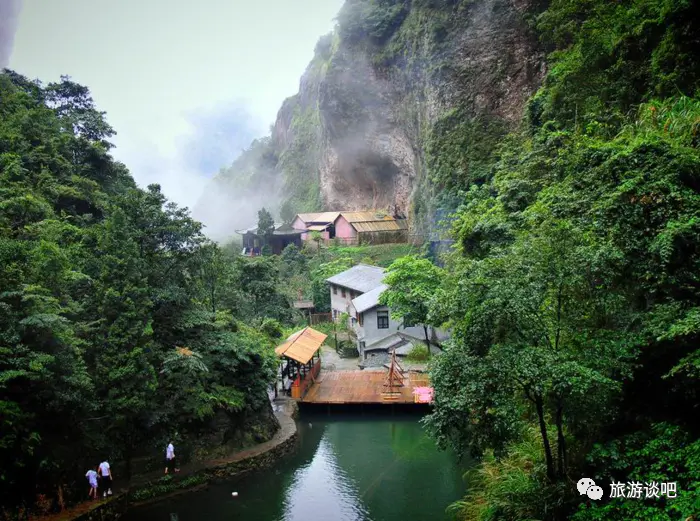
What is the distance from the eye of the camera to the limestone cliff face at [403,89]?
1394 inches

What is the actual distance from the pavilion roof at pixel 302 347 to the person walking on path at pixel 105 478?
10173 millimetres

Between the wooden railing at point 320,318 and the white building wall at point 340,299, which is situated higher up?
the white building wall at point 340,299

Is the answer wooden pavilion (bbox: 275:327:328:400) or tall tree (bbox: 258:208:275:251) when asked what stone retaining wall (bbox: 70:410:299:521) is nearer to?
wooden pavilion (bbox: 275:327:328:400)

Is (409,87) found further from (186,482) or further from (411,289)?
(186,482)

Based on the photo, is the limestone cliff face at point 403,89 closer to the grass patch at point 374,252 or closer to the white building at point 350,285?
the grass patch at point 374,252

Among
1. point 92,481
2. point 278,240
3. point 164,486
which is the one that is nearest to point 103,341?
point 92,481

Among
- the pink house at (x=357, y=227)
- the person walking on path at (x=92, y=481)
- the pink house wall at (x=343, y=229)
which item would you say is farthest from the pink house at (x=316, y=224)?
the person walking on path at (x=92, y=481)

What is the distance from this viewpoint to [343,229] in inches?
2217

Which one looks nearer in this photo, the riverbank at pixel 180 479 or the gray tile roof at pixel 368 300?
the riverbank at pixel 180 479

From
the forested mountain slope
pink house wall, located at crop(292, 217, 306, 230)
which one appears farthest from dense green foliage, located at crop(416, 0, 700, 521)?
pink house wall, located at crop(292, 217, 306, 230)

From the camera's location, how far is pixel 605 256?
359 inches

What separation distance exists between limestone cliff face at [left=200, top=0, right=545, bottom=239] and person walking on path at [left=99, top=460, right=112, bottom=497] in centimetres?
3012

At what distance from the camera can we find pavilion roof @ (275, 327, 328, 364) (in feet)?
78.0

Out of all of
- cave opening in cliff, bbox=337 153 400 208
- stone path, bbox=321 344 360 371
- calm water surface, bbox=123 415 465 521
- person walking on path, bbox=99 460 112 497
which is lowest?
calm water surface, bbox=123 415 465 521
